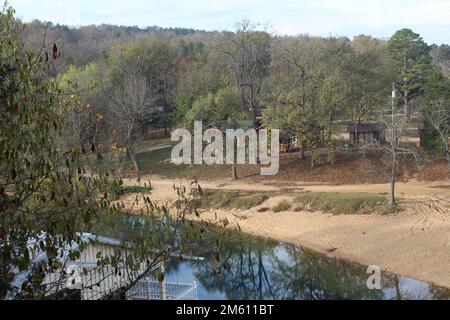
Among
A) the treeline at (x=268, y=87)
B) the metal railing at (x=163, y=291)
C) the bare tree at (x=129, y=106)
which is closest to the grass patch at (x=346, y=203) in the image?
the treeline at (x=268, y=87)

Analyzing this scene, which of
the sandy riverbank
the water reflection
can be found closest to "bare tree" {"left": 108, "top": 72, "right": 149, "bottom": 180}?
the sandy riverbank

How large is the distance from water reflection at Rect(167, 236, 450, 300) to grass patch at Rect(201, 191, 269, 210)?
3.93m

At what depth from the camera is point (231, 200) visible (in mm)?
22750

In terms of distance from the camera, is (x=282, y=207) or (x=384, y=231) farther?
(x=282, y=207)

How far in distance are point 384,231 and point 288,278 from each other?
441 centimetres

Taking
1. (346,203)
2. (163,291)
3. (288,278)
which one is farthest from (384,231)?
(163,291)

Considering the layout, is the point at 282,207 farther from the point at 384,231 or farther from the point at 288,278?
the point at 288,278

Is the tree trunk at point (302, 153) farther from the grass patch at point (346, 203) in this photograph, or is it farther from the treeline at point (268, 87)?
the grass patch at point (346, 203)

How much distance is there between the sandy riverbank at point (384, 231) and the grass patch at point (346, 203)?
356 millimetres

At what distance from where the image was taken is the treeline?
2517 centimetres

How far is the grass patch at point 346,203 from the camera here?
65.1ft

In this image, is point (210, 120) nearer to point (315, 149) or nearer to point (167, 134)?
point (315, 149)
